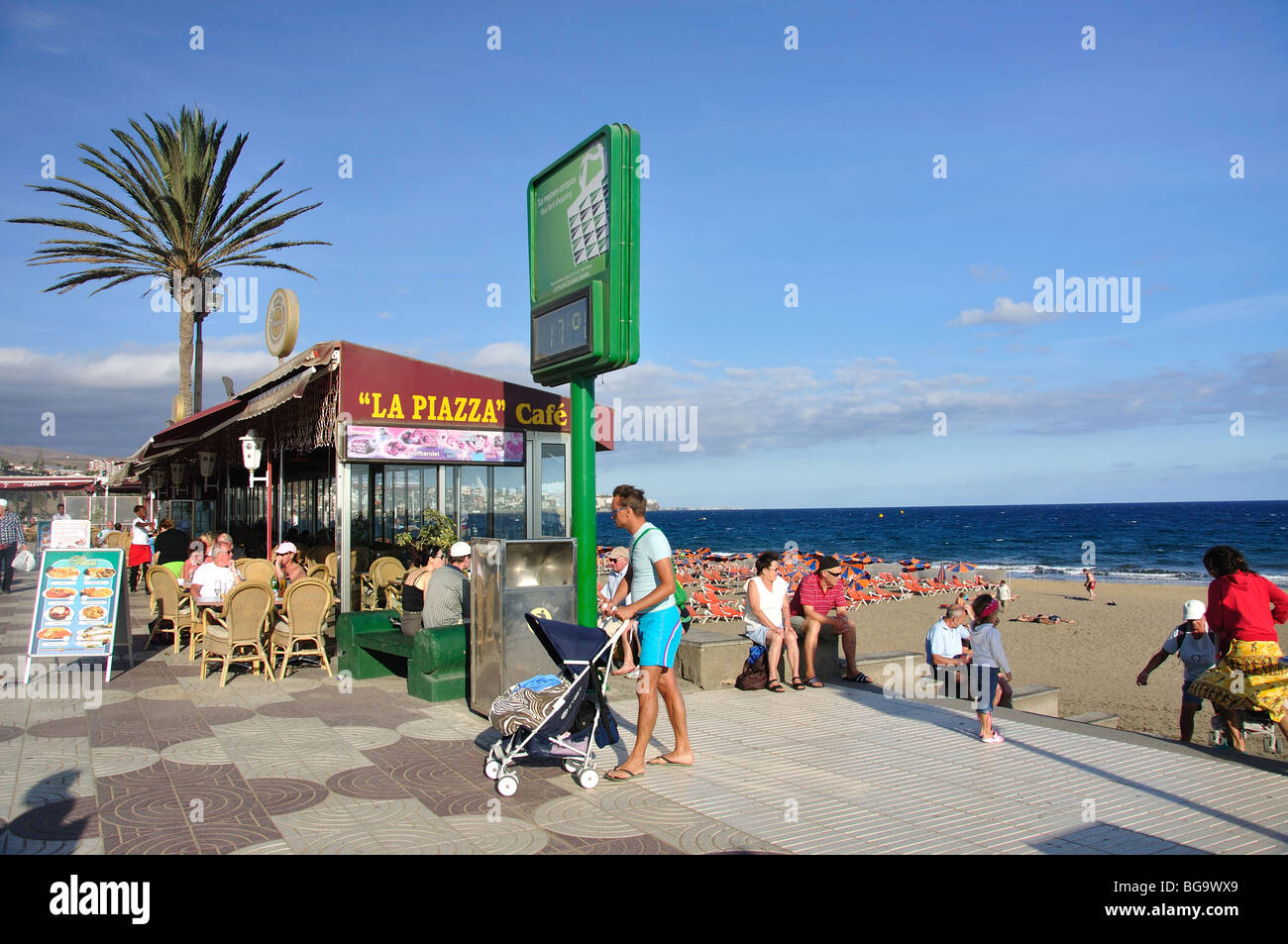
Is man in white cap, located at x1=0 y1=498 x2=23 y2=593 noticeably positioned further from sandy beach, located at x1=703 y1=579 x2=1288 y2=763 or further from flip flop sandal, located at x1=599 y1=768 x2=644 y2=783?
flip flop sandal, located at x1=599 y1=768 x2=644 y2=783

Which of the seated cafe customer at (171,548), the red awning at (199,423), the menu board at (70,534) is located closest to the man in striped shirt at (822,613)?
the red awning at (199,423)

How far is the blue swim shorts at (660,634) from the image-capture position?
5.40 meters

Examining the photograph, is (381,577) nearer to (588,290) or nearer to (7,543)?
(588,290)

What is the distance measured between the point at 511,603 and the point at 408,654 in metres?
1.56

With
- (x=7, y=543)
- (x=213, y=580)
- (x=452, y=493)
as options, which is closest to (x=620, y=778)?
(x=213, y=580)

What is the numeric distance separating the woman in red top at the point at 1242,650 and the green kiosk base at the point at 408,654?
5684mm

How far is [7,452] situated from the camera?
14550 centimetres

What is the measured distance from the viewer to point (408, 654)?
7.84 meters

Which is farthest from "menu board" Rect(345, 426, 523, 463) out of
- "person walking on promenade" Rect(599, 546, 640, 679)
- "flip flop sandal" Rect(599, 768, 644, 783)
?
"flip flop sandal" Rect(599, 768, 644, 783)

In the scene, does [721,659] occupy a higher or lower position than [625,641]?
lower

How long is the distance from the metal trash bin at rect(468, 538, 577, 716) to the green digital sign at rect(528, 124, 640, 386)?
162cm
